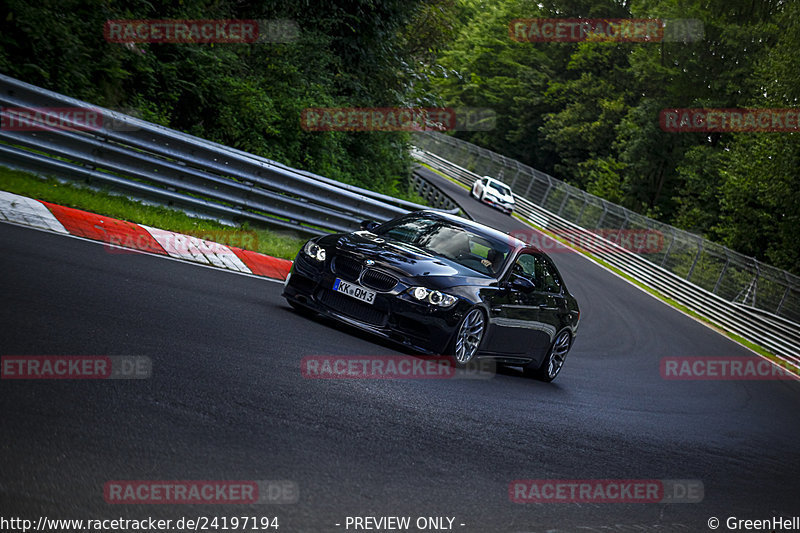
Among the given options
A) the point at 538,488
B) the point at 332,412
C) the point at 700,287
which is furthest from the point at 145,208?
the point at 700,287

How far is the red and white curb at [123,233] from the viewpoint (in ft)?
31.2

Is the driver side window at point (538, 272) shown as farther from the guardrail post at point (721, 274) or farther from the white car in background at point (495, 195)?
the white car in background at point (495, 195)

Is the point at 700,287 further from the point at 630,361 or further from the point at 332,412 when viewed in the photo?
the point at 332,412

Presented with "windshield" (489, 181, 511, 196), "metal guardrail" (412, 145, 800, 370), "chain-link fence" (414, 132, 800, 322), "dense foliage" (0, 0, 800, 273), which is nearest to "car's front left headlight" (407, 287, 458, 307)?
"dense foliage" (0, 0, 800, 273)

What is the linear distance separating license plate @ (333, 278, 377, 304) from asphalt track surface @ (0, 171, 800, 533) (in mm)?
418

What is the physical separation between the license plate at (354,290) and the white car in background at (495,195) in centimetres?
3825

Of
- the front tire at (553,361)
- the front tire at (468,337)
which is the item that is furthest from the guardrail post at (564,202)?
the front tire at (468,337)

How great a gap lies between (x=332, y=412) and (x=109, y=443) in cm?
189

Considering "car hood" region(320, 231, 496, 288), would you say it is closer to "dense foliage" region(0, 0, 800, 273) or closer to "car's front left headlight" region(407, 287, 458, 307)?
"car's front left headlight" region(407, 287, 458, 307)

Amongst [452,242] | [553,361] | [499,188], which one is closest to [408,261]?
[452,242]

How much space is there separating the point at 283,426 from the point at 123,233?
5.81m

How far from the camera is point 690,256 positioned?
34.7m

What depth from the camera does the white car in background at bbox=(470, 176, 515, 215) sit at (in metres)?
46.5

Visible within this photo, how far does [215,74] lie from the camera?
16.7 meters
